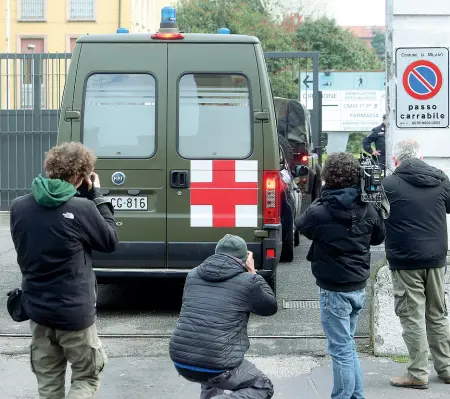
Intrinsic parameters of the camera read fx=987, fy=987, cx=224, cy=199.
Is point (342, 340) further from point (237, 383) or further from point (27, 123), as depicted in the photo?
point (27, 123)

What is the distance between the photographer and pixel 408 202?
6.64m

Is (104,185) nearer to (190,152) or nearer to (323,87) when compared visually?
(190,152)

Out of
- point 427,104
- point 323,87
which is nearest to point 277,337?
point 427,104

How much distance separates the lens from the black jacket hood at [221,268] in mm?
4986

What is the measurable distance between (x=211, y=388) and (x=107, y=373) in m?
2.25

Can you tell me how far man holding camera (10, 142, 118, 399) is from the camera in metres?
5.07

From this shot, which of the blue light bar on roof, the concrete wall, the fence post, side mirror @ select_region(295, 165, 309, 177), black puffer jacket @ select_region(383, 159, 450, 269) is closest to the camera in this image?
black puffer jacket @ select_region(383, 159, 450, 269)

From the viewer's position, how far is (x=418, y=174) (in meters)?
6.66

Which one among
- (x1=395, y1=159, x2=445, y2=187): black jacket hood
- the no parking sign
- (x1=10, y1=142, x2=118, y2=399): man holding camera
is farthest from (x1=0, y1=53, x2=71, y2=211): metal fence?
(x1=10, y1=142, x2=118, y2=399): man holding camera

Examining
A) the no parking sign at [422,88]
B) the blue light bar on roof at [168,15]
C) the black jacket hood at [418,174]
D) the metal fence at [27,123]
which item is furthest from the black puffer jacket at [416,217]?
the metal fence at [27,123]

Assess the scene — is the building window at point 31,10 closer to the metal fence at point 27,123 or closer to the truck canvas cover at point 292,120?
the metal fence at point 27,123

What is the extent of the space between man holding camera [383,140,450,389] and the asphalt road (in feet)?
4.25

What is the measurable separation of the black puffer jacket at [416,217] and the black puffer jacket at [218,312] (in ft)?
6.12

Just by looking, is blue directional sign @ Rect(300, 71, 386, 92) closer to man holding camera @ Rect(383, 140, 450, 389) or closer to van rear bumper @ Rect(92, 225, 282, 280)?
van rear bumper @ Rect(92, 225, 282, 280)
